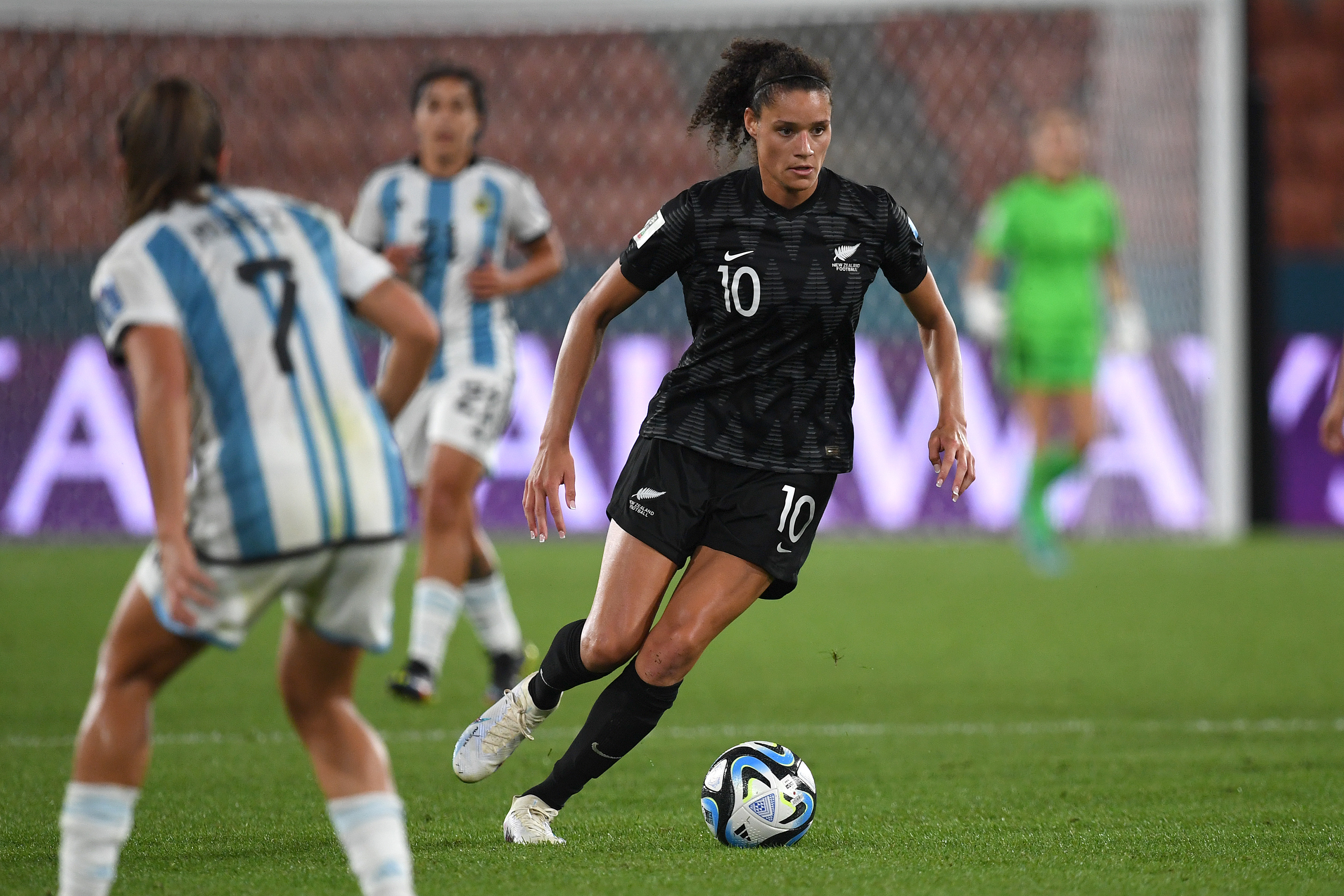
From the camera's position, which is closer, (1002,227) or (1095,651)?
(1095,651)

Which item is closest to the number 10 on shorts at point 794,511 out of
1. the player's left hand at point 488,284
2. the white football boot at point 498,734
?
the white football boot at point 498,734

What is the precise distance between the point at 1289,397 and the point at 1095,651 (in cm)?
615

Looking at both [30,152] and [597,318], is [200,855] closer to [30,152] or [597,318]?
[597,318]

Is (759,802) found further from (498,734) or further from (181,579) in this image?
(181,579)

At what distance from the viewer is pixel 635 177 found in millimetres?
13703

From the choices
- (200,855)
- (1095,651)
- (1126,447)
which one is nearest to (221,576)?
(200,855)

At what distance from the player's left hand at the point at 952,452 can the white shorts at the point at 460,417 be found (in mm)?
2662

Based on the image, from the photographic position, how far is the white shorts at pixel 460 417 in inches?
242

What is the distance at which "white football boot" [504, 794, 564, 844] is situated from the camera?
149 inches

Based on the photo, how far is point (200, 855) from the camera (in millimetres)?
3691

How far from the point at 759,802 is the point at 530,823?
0.52 metres

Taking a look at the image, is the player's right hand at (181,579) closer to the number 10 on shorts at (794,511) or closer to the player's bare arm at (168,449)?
the player's bare arm at (168,449)

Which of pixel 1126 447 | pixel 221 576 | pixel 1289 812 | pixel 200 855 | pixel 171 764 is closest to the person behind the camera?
pixel 221 576

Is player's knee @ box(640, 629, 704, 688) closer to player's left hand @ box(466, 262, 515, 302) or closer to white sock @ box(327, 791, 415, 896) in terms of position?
white sock @ box(327, 791, 415, 896)
